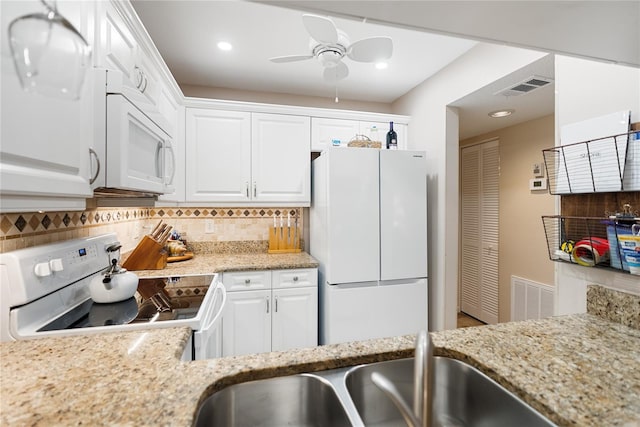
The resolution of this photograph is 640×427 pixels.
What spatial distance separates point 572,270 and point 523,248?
196 centimetres

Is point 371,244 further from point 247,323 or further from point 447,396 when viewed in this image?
point 447,396

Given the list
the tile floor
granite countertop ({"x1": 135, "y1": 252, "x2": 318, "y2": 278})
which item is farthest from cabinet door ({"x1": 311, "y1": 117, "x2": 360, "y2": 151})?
the tile floor

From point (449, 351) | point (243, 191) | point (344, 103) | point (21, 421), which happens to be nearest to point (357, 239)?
point (243, 191)

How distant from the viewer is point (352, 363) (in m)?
0.82

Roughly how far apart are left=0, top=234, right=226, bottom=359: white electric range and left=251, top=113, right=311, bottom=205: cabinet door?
1.23m

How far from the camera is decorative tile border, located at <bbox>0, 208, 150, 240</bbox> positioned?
1.12 metres

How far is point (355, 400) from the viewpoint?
80 cm

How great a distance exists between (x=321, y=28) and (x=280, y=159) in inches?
52.5

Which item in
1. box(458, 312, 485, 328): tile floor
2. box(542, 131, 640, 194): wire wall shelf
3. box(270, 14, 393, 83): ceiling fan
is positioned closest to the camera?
box(542, 131, 640, 194): wire wall shelf

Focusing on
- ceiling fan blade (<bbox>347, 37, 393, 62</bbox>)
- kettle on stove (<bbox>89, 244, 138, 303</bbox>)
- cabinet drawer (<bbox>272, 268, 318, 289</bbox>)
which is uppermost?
ceiling fan blade (<bbox>347, 37, 393, 62</bbox>)

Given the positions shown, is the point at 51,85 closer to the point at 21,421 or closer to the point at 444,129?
the point at 21,421

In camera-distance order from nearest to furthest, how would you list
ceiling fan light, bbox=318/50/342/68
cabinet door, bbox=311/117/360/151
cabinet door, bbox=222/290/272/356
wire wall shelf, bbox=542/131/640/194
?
wire wall shelf, bbox=542/131/640/194, ceiling fan light, bbox=318/50/342/68, cabinet door, bbox=222/290/272/356, cabinet door, bbox=311/117/360/151

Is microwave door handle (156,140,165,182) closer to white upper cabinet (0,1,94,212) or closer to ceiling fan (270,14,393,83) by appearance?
white upper cabinet (0,1,94,212)

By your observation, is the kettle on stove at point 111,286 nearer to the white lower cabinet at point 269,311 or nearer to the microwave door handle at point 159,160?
the microwave door handle at point 159,160
